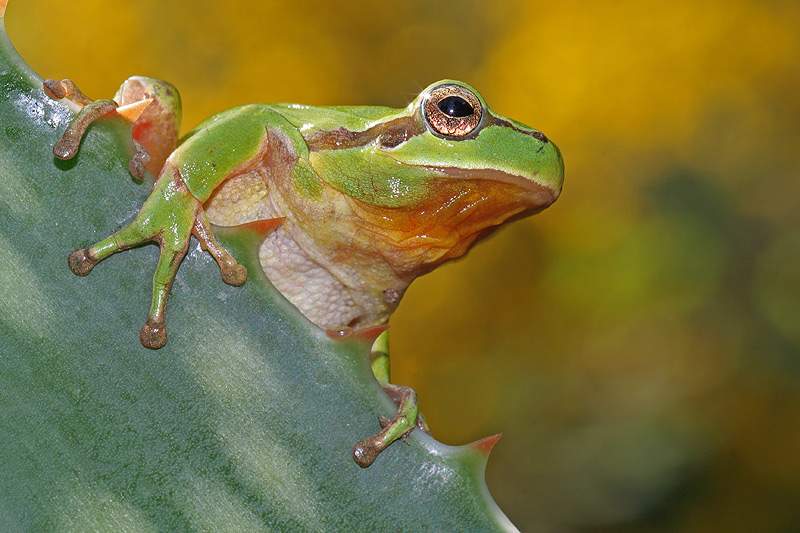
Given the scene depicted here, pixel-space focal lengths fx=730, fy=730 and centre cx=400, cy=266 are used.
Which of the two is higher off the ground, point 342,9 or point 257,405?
point 257,405

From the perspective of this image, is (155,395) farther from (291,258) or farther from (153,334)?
(291,258)

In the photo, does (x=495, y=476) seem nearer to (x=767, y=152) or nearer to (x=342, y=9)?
(x=767, y=152)

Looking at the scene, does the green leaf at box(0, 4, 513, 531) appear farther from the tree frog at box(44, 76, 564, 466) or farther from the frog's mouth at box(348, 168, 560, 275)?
the frog's mouth at box(348, 168, 560, 275)

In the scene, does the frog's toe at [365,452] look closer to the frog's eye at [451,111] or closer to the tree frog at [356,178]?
the tree frog at [356,178]

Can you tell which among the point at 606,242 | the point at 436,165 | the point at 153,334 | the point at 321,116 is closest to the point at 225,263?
the point at 153,334

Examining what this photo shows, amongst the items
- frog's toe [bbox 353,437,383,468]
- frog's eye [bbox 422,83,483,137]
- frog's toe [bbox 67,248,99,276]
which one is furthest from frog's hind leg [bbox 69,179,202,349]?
frog's eye [bbox 422,83,483,137]

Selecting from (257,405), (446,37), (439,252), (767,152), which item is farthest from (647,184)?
(257,405)
